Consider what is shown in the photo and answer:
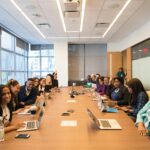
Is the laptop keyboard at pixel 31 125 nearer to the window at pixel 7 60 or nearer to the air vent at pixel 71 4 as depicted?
the air vent at pixel 71 4

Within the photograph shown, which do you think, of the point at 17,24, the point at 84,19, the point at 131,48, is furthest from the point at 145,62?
the point at 17,24

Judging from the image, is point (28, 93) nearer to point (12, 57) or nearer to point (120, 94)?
point (120, 94)

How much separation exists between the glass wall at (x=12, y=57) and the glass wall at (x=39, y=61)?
0.46m

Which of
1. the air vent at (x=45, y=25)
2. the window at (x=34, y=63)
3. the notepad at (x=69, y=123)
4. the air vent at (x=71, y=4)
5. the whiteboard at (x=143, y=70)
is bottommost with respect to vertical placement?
the notepad at (x=69, y=123)

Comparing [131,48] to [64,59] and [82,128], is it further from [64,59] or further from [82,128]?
[82,128]

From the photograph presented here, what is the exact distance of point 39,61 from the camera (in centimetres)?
1320

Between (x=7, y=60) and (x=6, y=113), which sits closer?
(x=6, y=113)

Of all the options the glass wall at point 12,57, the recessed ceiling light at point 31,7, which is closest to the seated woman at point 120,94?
the recessed ceiling light at point 31,7

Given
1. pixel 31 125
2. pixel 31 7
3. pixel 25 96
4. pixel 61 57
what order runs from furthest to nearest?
pixel 61 57 → pixel 31 7 → pixel 25 96 → pixel 31 125

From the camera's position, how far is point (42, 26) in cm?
846

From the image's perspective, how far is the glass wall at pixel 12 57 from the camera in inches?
351

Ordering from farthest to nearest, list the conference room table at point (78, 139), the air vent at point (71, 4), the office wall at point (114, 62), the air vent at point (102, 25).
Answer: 1. the office wall at point (114, 62)
2. the air vent at point (102, 25)
3. the air vent at point (71, 4)
4. the conference room table at point (78, 139)

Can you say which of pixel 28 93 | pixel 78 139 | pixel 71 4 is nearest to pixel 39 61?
pixel 71 4

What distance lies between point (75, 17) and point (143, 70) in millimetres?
3326
